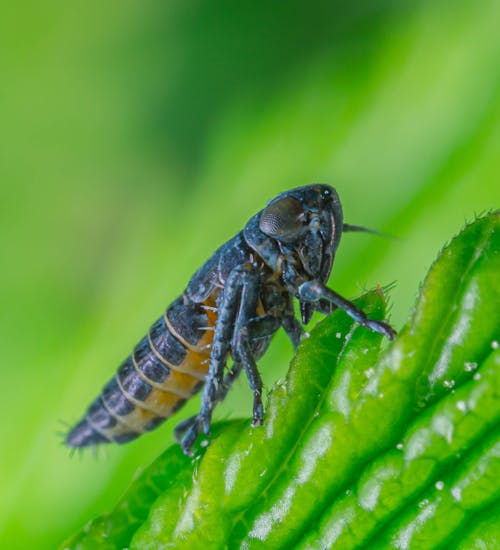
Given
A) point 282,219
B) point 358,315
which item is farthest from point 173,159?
point 358,315

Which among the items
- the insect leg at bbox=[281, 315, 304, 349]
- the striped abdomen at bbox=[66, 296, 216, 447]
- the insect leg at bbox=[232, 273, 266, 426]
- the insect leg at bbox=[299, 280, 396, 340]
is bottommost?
the striped abdomen at bbox=[66, 296, 216, 447]

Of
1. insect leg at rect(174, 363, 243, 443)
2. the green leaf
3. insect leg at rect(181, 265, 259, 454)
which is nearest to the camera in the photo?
the green leaf

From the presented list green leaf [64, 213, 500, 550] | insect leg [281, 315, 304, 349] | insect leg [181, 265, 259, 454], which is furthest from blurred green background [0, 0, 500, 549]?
green leaf [64, 213, 500, 550]

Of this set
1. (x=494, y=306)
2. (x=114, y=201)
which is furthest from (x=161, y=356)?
(x=114, y=201)

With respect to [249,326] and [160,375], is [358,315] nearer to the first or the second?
[249,326]

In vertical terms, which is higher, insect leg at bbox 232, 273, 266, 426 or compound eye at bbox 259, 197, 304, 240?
compound eye at bbox 259, 197, 304, 240

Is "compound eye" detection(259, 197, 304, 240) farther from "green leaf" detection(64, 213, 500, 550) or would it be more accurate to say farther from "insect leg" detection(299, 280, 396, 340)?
"green leaf" detection(64, 213, 500, 550)
